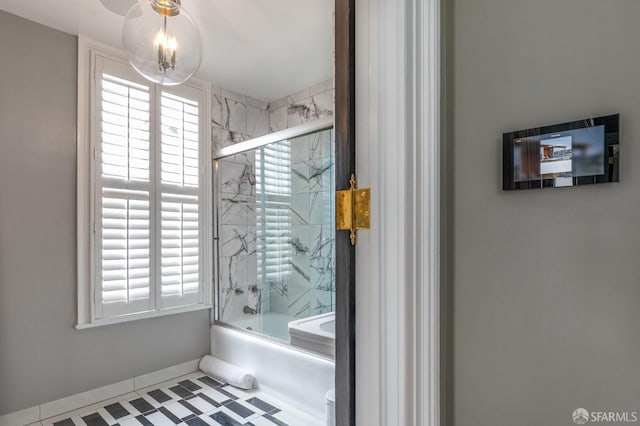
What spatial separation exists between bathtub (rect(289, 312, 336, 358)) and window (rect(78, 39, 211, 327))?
1062 millimetres

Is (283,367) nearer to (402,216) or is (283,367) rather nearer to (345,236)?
(345,236)

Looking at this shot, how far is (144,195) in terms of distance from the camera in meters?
2.47

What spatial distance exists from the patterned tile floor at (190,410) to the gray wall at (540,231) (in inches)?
65.8

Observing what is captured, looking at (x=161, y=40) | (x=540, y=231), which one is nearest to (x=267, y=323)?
(x=161, y=40)

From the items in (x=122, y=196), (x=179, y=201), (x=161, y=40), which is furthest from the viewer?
(x=179, y=201)

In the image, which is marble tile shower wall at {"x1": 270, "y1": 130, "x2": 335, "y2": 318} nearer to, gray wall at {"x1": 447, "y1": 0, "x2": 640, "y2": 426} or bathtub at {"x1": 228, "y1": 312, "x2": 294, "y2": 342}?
bathtub at {"x1": 228, "y1": 312, "x2": 294, "y2": 342}

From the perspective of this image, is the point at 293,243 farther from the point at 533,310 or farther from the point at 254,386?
the point at 533,310

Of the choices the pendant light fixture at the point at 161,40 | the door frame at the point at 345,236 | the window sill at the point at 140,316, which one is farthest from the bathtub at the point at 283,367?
the pendant light fixture at the point at 161,40

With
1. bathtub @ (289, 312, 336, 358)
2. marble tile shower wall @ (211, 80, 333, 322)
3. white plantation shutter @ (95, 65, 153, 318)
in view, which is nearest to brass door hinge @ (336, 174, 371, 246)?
bathtub @ (289, 312, 336, 358)

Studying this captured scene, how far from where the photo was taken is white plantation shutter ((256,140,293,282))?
9.76 feet

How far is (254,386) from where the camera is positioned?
2395 mm

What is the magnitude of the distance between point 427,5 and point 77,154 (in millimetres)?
2354

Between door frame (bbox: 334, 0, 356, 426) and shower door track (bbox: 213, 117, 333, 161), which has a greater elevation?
shower door track (bbox: 213, 117, 333, 161)

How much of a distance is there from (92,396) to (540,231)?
2.77 meters
